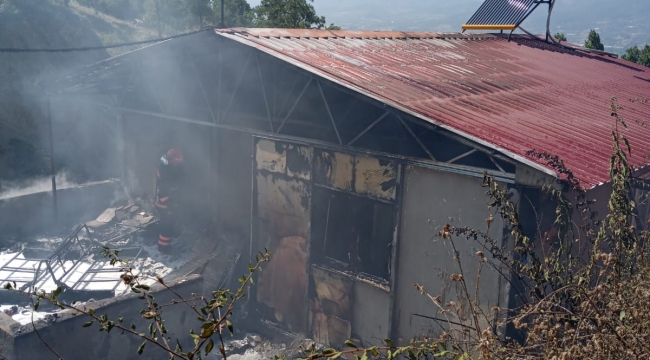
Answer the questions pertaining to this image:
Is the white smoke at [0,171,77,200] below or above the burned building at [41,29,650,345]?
below

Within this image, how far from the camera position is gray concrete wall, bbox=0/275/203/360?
6.66 metres

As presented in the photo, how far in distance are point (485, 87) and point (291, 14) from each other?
13770 mm

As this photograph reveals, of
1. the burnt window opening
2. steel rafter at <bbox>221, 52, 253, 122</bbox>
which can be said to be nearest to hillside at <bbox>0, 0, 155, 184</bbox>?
steel rafter at <bbox>221, 52, 253, 122</bbox>

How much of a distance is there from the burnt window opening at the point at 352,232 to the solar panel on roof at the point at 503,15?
991cm

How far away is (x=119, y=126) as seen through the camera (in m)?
13.0

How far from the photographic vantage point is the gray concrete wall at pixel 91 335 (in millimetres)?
6656

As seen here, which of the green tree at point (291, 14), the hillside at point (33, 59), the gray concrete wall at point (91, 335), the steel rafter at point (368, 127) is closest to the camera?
the gray concrete wall at point (91, 335)

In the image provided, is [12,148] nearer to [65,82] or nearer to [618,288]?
[65,82]

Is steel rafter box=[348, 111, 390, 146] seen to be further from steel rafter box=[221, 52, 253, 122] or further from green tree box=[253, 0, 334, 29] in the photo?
green tree box=[253, 0, 334, 29]

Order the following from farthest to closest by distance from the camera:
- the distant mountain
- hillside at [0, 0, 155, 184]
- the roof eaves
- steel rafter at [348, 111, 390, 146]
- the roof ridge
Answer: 1. the distant mountain
2. hillside at [0, 0, 155, 184]
3. the roof ridge
4. steel rafter at [348, 111, 390, 146]
5. the roof eaves

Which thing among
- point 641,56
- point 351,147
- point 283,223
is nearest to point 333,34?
point 351,147

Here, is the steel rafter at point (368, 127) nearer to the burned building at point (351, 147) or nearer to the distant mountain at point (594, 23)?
the burned building at point (351, 147)

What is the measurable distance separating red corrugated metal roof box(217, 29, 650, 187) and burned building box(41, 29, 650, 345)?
0.16 feet

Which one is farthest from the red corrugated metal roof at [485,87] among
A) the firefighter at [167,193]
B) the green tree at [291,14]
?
the green tree at [291,14]
